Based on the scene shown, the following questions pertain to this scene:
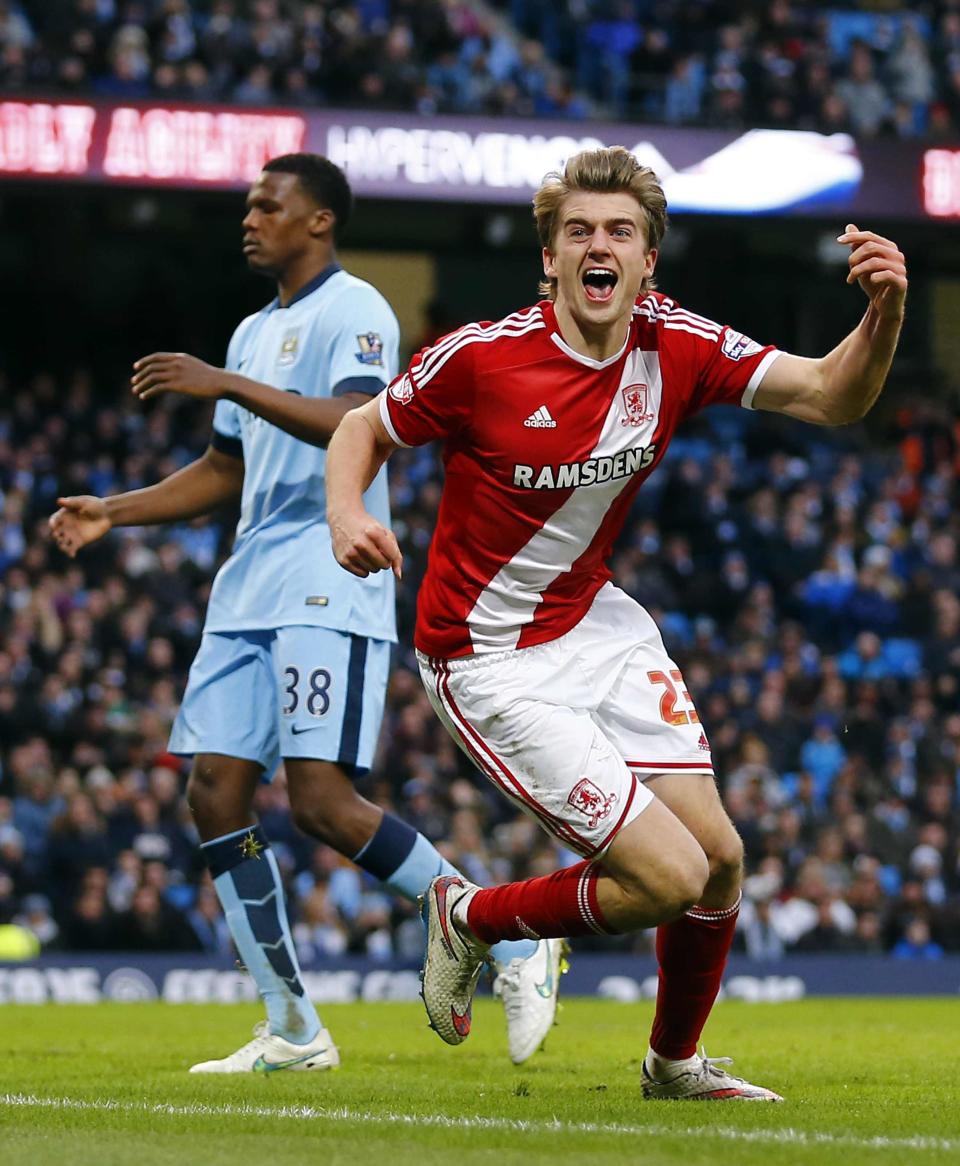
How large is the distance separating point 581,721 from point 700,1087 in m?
0.99

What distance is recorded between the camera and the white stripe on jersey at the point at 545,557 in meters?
5.36

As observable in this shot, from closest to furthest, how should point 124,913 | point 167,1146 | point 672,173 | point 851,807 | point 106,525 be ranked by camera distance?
point 167,1146, point 106,525, point 124,913, point 851,807, point 672,173

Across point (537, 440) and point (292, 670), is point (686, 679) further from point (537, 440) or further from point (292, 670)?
point (537, 440)

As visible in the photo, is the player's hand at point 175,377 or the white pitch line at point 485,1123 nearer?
the white pitch line at point 485,1123

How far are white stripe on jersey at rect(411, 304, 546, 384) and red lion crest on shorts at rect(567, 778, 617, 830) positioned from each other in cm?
107

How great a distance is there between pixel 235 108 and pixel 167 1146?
16.3m

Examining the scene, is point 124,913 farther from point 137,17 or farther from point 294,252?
point 137,17

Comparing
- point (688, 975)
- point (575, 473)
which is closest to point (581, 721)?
point (575, 473)

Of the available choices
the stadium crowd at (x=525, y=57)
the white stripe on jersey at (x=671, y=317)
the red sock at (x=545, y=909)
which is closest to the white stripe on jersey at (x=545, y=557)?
the white stripe on jersey at (x=671, y=317)

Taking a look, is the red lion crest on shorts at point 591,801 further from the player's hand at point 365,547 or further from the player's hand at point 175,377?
the player's hand at point 175,377

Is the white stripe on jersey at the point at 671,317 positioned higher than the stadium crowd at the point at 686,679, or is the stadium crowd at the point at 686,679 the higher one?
the white stripe on jersey at the point at 671,317

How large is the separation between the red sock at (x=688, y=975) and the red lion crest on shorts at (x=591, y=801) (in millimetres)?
458

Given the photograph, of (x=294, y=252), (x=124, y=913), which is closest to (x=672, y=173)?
(x=124, y=913)

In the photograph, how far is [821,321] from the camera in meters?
27.9
